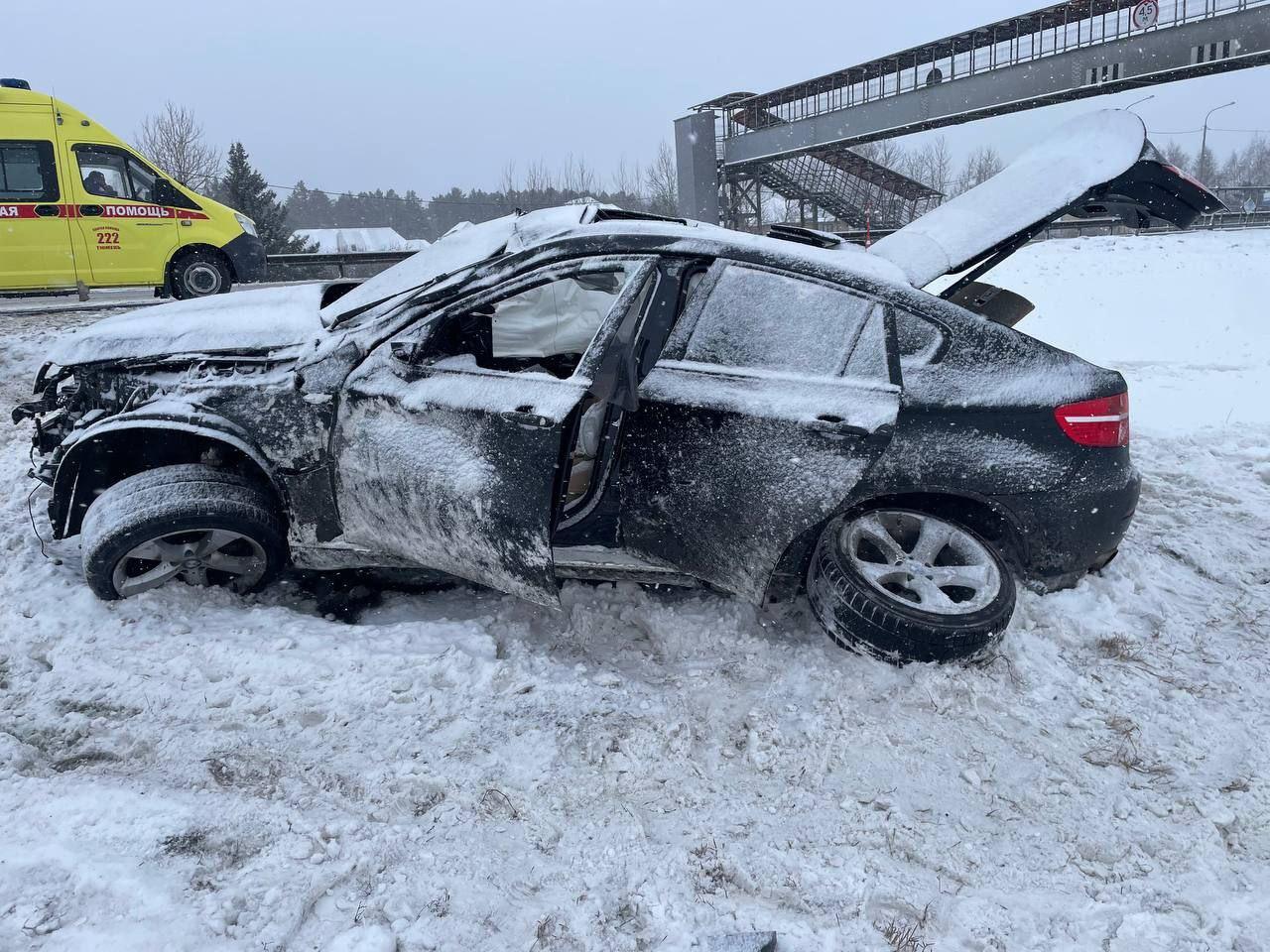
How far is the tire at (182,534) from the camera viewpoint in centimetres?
327

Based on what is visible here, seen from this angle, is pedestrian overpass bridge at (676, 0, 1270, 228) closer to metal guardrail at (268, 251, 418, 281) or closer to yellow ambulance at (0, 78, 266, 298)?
metal guardrail at (268, 251, 418, 281)

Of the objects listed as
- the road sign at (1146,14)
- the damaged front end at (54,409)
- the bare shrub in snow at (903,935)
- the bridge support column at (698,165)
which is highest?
the road sign at (1146,14)

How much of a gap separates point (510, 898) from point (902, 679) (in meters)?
1.65

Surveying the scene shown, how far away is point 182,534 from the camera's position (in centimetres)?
342

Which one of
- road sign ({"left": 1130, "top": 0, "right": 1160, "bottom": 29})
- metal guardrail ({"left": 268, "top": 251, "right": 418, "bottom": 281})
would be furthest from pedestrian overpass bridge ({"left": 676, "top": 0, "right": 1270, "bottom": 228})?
metal guardrail ({"left": 268, "top": 251, "right": 418, "bottom": 281})

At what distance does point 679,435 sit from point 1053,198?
1887 mm

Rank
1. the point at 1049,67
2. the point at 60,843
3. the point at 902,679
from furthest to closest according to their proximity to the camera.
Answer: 1. the point at 1049,67
2. the point at 902,679
3. the point at 60,843

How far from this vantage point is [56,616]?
11.0 ft

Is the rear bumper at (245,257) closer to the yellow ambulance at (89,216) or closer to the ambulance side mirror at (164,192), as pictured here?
the yellow ambulance at (89,216)

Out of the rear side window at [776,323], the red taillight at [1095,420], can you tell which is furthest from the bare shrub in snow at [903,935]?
the red taillight at [1095,420]

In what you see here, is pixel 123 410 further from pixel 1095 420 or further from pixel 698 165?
pixel 698 165

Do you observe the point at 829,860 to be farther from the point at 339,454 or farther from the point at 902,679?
the point at 339,454

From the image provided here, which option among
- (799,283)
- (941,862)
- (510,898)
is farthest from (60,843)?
(799,283)

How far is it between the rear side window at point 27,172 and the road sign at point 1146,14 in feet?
76.2
